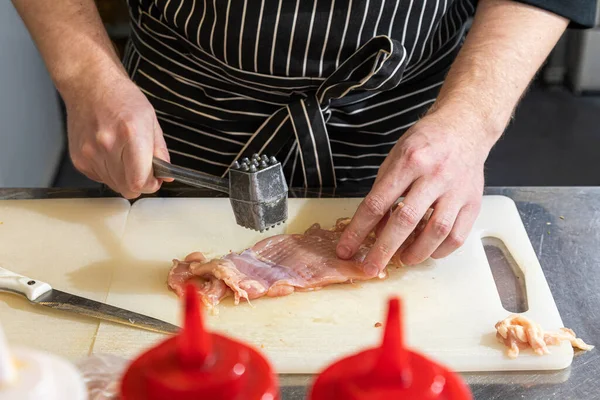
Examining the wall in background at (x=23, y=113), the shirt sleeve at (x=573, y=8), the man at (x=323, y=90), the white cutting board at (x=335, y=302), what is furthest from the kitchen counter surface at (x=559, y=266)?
the wall in background at (x=23, y=113)

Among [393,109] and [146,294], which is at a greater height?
[393,109]

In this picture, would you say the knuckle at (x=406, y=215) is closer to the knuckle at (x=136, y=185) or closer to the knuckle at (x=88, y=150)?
the knuckle at (x=136, y=185)

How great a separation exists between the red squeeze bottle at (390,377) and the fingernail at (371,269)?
Result: 0.75m

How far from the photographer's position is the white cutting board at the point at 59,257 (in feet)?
3.87

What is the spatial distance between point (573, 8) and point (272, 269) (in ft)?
2.78

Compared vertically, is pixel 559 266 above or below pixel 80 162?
below

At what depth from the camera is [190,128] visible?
167 cm

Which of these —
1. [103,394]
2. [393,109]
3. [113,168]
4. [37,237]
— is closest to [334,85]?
[393,109]

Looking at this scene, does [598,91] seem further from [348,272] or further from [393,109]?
[348,272]

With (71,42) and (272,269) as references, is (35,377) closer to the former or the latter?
(272,269)

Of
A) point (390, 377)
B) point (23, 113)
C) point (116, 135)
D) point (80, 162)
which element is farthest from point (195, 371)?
point (23, 113)

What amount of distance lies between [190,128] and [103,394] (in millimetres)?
948

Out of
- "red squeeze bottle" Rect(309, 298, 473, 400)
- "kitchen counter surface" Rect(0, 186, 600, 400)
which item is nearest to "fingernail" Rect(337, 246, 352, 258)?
"kitchen counter surface" Rect(0, 186, 600, 400)

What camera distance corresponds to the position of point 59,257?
1.39 meters
